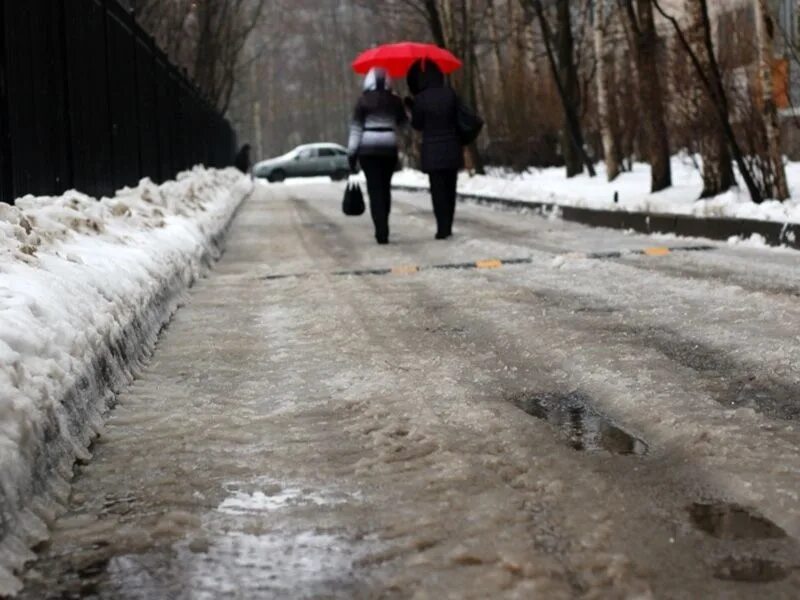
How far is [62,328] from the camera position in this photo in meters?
4.30

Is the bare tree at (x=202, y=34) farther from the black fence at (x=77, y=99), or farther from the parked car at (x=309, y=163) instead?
the black fence at (x=77, y=99)

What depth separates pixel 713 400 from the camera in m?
4.32

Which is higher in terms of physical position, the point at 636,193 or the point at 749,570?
the point at 636,193

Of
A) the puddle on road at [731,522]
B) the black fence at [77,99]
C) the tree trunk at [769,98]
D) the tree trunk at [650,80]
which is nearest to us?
the puddle on road at [731,522]

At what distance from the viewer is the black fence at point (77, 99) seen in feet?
27.6

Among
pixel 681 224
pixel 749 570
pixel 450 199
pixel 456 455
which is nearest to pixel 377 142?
pixel 450 199

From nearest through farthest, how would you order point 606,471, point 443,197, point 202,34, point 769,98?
1. point 606,471
2. point 769,98
3. point 443,197
4. point 202,34

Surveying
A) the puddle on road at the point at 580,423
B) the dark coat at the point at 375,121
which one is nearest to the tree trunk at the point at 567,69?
the dark coat at the point at 375,121

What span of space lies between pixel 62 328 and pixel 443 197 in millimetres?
8838

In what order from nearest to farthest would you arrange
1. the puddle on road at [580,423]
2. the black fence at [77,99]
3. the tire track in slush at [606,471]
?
the tire track in slush at [606,471], the puddle on road at [580,423], the black fence at [77,99]

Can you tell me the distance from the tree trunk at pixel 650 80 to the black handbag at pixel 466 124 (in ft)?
15.0

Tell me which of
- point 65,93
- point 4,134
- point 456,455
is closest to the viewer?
point 456,455

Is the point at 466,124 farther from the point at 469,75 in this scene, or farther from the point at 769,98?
the point at 469,75

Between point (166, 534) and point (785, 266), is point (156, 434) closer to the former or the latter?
point (166, 534)
